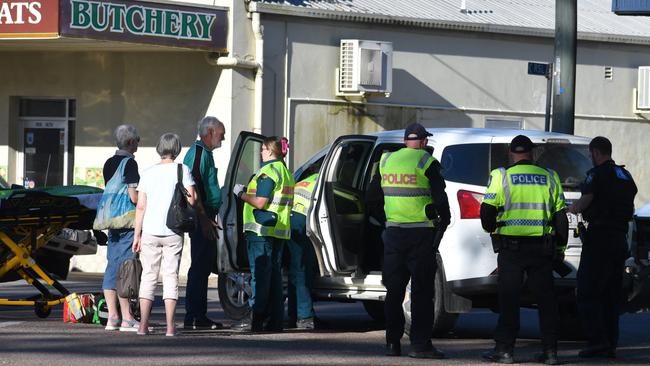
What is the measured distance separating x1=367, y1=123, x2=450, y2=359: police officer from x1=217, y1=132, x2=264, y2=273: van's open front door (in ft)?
8.18

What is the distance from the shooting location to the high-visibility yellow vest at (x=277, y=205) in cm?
1240

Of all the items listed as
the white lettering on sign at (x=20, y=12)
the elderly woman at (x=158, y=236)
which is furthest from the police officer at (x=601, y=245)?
the white lettering on sign at (x=20, y=12)

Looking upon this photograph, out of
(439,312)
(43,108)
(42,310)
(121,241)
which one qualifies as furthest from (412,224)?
(43,108)

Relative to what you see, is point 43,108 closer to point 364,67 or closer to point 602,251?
point 364,67

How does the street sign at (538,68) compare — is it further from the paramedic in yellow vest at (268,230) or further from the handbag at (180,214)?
the handbag at (180,214)

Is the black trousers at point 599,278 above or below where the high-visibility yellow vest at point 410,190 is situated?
below

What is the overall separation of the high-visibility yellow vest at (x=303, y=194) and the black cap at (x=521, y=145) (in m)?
2.59

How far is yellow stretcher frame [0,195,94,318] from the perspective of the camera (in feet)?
42.1

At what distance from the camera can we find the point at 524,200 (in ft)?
35.0

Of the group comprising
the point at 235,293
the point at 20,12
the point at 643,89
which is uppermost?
the point at 20,12

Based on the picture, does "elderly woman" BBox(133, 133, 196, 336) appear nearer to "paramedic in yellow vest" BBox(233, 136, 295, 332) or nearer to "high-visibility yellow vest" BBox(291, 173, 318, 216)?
"paramedic in yellow vest" BBox(233, 136, 295, 332)

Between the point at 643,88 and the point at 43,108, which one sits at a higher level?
the point at 643,88

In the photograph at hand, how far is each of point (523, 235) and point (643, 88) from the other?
1589cm

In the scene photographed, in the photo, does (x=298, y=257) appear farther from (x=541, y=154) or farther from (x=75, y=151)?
(x=75, y=151)
